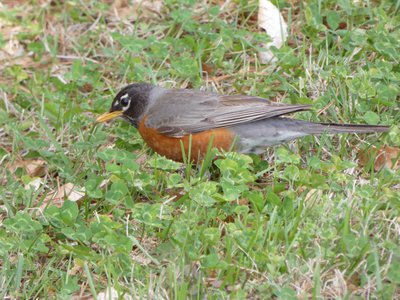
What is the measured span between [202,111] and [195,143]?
24cm

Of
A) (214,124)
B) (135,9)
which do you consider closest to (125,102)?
(214,124)

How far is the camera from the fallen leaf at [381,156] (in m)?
4.90

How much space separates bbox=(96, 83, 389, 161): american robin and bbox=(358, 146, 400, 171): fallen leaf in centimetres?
30

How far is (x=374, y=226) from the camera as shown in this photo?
4090 millimetres

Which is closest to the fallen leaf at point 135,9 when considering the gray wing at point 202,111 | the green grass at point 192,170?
the green grass at point 192,170

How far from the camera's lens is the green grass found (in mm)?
3898

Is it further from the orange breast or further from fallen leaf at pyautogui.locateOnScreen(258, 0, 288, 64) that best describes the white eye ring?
fallen leaf at pyautogui.locateOnScreen(258, 0, 288, 64)

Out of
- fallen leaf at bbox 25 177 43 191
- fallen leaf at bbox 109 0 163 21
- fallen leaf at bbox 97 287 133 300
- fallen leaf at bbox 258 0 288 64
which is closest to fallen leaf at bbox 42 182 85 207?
fallen leaf at bbox 25 177 43 191

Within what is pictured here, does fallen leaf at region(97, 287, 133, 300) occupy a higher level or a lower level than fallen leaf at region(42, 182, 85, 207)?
higher

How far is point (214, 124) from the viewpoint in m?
5.35

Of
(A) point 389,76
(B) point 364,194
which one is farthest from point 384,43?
(B) point 364,194

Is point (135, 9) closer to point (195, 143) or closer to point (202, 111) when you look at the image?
point (202, 111)

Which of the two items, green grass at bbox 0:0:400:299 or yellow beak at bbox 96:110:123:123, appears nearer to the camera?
green grass at bbox 0:0:400:299

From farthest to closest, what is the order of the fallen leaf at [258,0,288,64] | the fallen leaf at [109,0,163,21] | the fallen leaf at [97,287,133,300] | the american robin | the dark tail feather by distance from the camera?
the fallen leaf at [109,0,163,21]
the fallen leaf at [258,0,288,64]
the american robin
the dark tail feather
the fallen leaf at [97,287,133,300]
